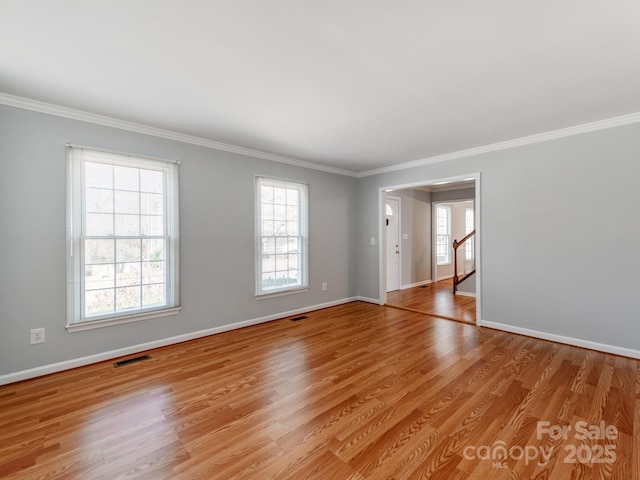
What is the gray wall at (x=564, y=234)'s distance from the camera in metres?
3.08

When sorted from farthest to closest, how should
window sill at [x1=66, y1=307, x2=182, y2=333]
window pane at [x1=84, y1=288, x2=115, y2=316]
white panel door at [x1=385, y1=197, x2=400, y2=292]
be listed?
white panel door at [x1=385, y1=197, x2=400, y2=292] < window pane at [x1=84, y1=288, x2=115, y2=316] < window sill at [x1=66, y1=307, x2=182, y2=333]

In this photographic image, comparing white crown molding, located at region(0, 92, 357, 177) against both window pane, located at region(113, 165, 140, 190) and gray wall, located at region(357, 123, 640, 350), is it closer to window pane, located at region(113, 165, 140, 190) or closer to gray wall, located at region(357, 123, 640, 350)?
window pane, located at region(113, 165, 140, 190)

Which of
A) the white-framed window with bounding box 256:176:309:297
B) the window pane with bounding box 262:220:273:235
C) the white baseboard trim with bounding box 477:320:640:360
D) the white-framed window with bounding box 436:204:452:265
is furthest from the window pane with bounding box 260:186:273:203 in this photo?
the white-framed window with bounding box 436:204:452:265

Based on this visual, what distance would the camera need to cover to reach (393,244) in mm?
6754

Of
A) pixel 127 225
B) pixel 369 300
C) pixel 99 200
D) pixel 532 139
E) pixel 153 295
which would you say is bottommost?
pixel 369 300

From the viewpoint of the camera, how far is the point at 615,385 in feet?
8.05

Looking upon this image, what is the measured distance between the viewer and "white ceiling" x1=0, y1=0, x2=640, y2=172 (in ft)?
5.33

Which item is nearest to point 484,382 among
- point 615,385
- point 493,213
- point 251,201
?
point 615,385

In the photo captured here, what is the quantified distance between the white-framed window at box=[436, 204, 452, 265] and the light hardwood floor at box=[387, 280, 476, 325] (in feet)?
3.73

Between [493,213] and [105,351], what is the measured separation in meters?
4.97

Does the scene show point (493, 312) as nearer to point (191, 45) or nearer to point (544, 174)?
point (544, 174)

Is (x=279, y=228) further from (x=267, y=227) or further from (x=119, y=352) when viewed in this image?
(x=119, y=352)

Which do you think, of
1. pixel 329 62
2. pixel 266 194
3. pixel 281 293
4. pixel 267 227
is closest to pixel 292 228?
pixel 267 227

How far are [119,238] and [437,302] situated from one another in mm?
5173
